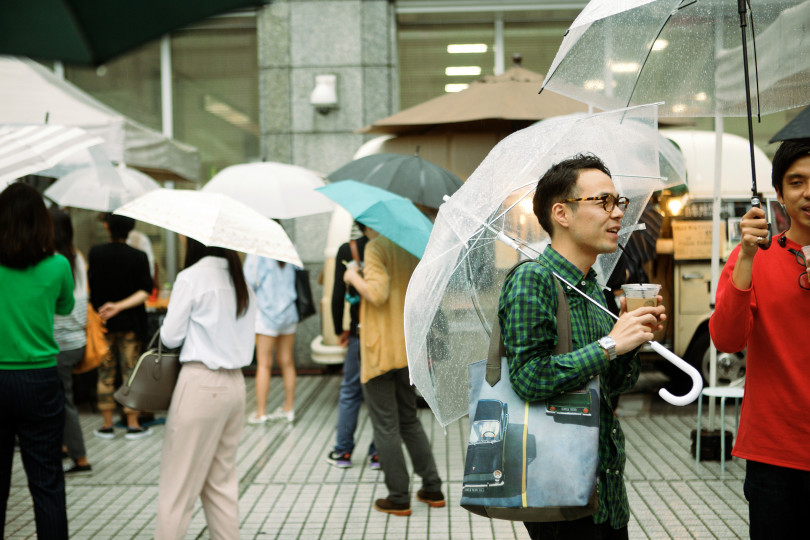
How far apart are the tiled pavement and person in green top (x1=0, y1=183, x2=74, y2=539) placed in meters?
0.96

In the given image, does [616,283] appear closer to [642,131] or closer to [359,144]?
[642,131]

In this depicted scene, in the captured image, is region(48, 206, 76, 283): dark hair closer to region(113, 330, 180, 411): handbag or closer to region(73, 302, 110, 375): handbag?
region(73, 302, 110, 375): handbag

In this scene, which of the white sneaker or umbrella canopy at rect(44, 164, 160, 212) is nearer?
umbrella canopy at rect(44, 164, 160, 212)

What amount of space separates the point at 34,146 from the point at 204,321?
4.82 ft

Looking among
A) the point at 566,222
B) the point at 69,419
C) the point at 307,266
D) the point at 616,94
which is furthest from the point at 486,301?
the point at 307,266

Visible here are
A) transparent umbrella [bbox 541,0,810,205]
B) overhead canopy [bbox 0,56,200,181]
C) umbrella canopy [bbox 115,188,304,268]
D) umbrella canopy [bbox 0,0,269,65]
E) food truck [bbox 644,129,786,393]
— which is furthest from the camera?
food truck [bbox 644,129,786,393]

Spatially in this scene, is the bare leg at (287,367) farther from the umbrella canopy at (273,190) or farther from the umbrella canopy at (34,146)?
the umbrella canopy at (34,146)

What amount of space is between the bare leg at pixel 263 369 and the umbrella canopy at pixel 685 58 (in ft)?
16.4

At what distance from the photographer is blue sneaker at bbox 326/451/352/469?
21.7 feet

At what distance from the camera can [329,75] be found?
10.9 meters

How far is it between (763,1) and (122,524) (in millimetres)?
4825

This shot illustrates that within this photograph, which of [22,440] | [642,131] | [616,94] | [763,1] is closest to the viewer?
[642,131]

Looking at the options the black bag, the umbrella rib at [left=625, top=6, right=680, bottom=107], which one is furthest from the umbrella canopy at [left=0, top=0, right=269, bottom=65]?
the black bag

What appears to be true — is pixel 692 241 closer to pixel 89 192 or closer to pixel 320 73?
pixel 320 73
